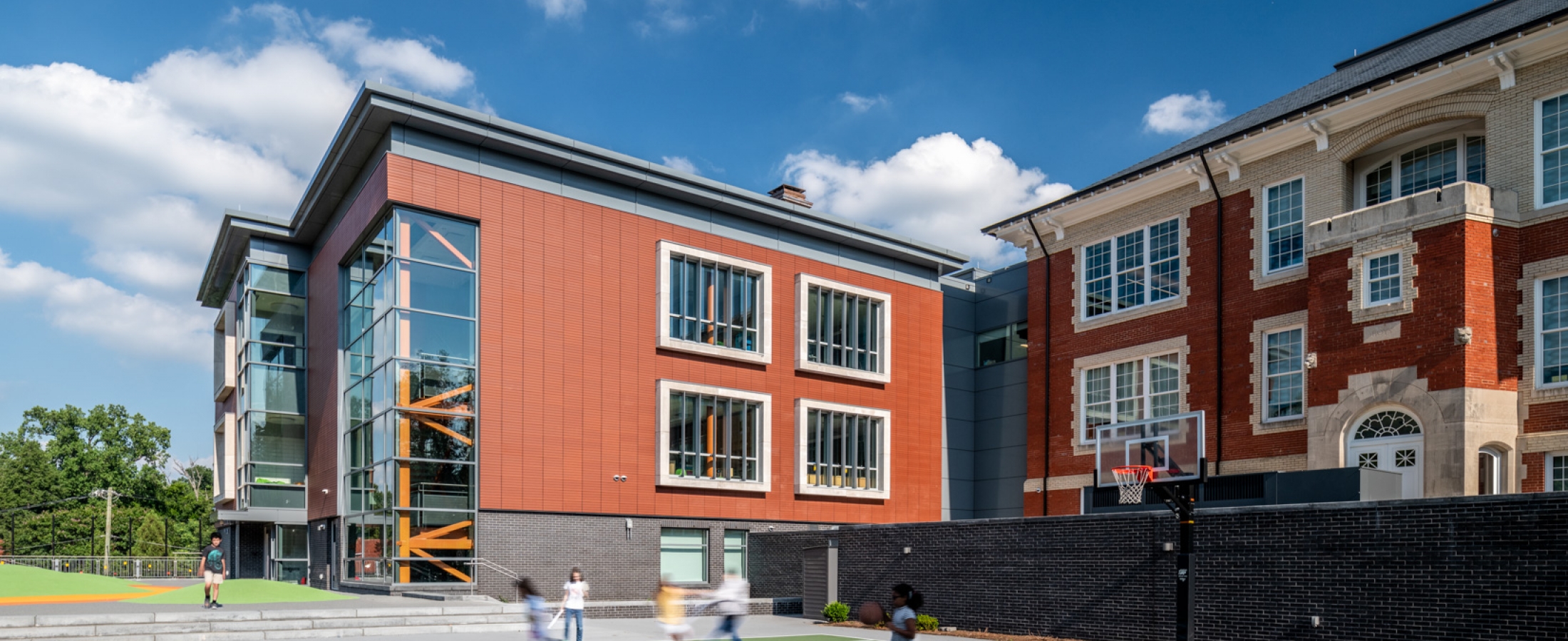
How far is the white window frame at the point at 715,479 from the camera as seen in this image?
105 ft

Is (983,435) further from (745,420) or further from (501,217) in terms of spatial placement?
(501,217)

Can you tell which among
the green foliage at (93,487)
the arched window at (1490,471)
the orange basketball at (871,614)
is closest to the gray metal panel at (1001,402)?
the arched window at (1490,471)

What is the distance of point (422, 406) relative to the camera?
2852cm

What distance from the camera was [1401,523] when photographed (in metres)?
16.8

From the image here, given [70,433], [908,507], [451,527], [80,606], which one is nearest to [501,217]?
[451,527]

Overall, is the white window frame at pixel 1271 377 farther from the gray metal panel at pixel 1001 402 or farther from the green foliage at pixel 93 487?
the green foliage at pixel 93 487

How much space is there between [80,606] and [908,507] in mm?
24241

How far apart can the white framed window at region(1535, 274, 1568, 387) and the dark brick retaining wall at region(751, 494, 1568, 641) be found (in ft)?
25.4

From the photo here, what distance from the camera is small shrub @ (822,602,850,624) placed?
26828 millimetres

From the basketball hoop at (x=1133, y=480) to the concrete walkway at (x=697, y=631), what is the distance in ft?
19.1

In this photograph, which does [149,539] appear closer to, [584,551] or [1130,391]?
[584,551]

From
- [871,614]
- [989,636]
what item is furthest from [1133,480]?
[871,614]

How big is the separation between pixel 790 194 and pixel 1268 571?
23389mm

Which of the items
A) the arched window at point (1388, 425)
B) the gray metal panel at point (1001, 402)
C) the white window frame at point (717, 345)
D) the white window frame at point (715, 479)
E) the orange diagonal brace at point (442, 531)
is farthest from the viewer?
the gray metal panel at point (1001, 402)
